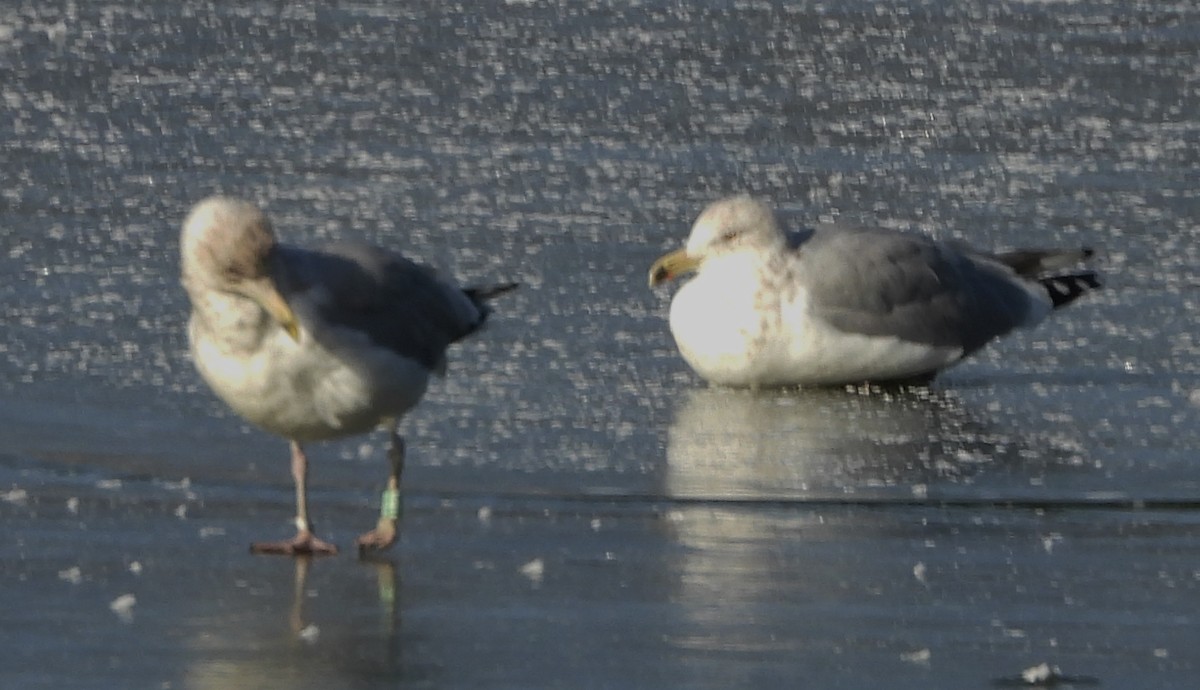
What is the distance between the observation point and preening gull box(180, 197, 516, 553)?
6031 millimetres

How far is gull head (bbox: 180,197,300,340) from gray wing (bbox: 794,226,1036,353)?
2.92 m

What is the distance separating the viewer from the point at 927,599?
588 centimetres

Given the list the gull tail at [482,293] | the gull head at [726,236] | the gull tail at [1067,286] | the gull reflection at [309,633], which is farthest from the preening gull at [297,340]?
the gull tail at [1067,286]

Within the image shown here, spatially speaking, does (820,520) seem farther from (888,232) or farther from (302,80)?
(302,80)

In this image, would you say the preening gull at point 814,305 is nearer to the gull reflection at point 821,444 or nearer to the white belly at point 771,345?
the white belly at point 771,345

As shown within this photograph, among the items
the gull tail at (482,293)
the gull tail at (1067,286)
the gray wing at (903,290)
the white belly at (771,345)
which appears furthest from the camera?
the gull tail at (1067,286)

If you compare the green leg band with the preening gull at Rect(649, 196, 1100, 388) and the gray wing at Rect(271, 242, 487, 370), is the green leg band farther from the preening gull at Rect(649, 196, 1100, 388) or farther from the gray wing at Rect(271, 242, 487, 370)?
the preening gull at Rect(649, 196, 1100, 388)

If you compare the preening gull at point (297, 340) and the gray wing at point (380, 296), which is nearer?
the preening gull at point (297, 340)

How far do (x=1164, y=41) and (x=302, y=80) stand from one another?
15.8 feet

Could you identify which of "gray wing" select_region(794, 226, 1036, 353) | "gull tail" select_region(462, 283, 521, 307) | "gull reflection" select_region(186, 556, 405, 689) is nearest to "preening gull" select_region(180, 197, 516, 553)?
"gull reflection" select_region(186, 556, 405, 689)

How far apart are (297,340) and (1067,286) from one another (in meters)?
4.05

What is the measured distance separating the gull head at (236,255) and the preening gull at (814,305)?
8.80 ft

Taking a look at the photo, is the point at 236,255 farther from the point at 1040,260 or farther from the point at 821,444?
the point at 1040,260

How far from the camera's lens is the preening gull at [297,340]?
19.8 feet
